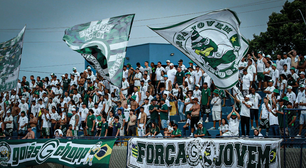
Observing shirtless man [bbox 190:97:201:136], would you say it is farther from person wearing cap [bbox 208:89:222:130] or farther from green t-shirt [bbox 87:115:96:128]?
green t-shirt [bbox 87:115:96:128]

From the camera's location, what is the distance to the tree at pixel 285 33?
1305 inches

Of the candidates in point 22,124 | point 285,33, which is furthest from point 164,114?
point 285,33

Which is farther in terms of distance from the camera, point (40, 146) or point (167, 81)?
point (167, 81)

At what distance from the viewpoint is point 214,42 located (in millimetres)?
10695

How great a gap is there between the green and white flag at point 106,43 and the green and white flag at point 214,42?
1.06m

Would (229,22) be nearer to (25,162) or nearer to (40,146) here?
(40,146)

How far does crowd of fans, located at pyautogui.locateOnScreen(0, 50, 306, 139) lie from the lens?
14180 millimetres

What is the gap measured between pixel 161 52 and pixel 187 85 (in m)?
14.5

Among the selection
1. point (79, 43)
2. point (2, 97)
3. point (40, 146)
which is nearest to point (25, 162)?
point (40, 146)

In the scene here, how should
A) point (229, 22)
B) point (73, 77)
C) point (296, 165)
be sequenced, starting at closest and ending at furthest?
point (296, 165), point (229, 22), point (73, 77)

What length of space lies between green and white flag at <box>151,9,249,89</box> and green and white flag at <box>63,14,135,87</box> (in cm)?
106

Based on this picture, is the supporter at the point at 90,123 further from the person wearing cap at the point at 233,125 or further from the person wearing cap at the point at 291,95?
the person wearing cap at the point at 291,95

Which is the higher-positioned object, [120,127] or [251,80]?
[251,80]

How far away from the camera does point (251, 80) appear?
54.3 ft
